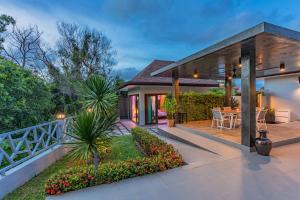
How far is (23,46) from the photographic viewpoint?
484 inches

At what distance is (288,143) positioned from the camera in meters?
5.47

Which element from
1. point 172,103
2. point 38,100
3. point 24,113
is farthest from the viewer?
point 172,103

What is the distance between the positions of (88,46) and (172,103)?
9.83m

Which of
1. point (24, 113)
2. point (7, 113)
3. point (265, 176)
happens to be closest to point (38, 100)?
point (24, 113)

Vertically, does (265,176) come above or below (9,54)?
below

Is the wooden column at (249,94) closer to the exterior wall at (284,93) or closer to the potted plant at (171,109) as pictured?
the potted plant at (171,109)

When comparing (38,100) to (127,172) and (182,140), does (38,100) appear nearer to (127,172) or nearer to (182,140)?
(127,172)

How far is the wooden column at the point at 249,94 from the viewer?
4746 mm

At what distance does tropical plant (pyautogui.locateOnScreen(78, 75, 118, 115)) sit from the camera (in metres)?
5.00

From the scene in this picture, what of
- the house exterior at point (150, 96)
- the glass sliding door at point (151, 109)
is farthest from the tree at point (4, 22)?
the glass sliding door at point (151, 109)

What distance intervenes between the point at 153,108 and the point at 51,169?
8368 millimetres

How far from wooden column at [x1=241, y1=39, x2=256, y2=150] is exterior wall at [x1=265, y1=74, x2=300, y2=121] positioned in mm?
7362

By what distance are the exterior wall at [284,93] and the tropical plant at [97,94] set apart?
10.9 m

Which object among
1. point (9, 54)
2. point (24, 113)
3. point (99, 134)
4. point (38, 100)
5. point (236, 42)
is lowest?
point (99, 134)
